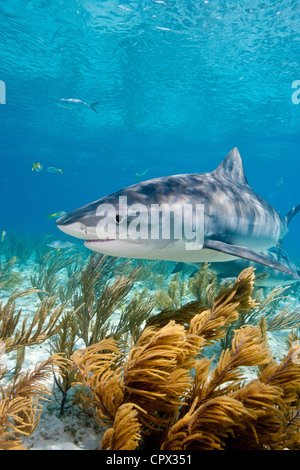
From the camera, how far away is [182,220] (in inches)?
143

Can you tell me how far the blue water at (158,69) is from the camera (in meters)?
16.5

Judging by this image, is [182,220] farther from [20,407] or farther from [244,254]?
[20,407]

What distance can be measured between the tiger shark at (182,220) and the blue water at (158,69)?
1626 cm

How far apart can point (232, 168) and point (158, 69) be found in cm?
2233

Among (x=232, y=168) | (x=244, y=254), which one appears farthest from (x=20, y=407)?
(x=232, y=168)

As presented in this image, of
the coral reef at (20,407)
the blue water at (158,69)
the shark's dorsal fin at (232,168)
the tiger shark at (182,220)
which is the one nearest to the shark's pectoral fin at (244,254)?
the tiger shark at (182,220)

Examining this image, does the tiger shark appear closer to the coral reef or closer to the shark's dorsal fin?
the shark's dorsal fin

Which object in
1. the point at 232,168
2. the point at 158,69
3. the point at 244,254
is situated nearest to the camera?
the point at 244,254

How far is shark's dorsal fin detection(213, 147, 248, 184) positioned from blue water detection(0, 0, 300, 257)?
1509cm

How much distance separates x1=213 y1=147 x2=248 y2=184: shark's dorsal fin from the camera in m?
5.41

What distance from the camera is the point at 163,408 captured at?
6.10ft

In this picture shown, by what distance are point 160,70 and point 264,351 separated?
87.6 ft

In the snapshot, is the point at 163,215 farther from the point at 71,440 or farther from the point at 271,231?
the point at 271,231
